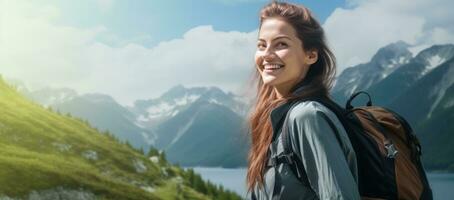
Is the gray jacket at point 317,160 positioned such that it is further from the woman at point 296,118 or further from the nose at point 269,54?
the nose at point 269,54

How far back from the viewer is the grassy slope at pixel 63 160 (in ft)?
127

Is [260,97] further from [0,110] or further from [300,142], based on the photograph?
[0,110]

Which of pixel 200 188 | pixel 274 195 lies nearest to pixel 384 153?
pixel 274 195

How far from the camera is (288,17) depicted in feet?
17.5

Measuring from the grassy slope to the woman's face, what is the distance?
3101 cm

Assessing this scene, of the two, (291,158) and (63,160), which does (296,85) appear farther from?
(63,160)

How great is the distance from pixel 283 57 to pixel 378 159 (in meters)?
1.28

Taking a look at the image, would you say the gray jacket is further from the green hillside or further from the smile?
the green hillside

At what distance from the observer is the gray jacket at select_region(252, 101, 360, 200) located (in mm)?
4324

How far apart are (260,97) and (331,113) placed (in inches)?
60.0

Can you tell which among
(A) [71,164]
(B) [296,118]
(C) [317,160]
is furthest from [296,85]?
(A) [71,164]

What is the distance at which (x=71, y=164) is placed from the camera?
47.9m

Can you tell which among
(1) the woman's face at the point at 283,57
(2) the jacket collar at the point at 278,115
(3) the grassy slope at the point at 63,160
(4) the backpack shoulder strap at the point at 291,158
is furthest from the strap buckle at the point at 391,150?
(3) the grassy slope at the point at 63,160

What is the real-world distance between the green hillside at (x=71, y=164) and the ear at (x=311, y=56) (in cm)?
3078
